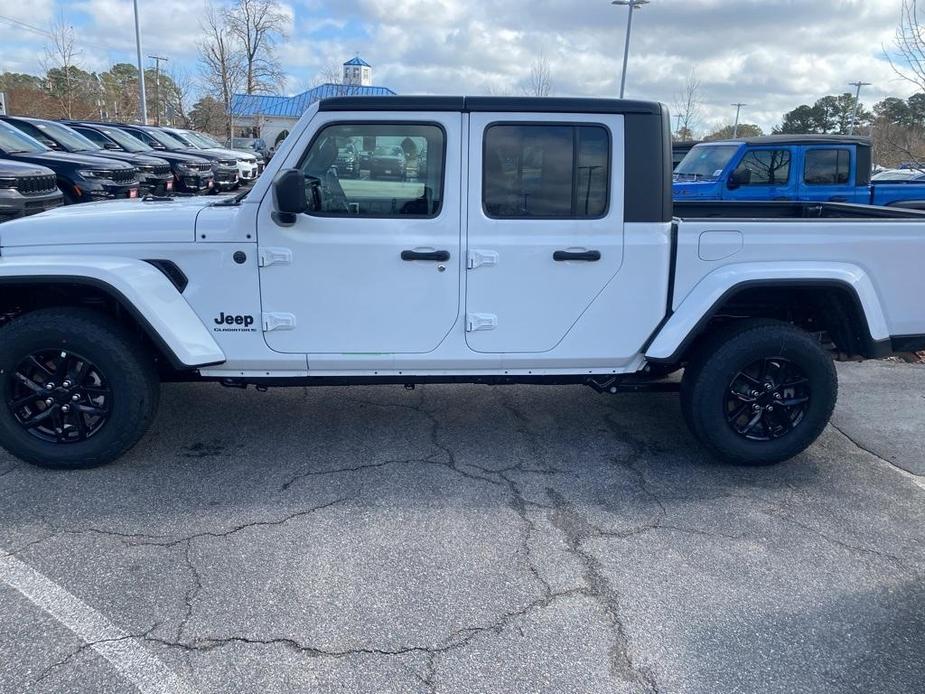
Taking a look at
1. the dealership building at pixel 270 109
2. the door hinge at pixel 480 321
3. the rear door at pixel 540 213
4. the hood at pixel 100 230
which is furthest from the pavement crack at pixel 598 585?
the dealership building at pixel 270 109

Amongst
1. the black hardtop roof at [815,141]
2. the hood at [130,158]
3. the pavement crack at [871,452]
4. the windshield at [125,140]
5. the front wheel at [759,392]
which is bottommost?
the pavement crack at [871,452]

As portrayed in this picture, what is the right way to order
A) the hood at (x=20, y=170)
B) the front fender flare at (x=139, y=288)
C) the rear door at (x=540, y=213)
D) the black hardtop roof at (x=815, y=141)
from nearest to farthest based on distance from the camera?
the front fender flare at (x=139, y=288), the rear door at (x=540, y=213), the hood at (x=20, y=170), the black hardtop roof at (x=815, y=141)

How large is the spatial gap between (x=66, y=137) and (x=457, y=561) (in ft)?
43.2

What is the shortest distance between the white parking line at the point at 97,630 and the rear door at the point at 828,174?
11.0m

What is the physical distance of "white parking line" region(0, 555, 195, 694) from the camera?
248 cm

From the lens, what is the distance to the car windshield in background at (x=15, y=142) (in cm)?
1058

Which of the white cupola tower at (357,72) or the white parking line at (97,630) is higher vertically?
the white cupola tower at (357,72)

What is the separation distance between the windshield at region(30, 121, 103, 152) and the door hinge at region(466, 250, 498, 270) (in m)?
11.5

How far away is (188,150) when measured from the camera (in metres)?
19.1

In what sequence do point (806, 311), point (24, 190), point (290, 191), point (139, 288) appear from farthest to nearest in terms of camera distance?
point (24, 190), point (806, 311), point (139, 288), point (290, 191)

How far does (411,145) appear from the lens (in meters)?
3.82

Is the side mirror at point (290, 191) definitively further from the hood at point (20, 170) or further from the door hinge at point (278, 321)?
the hood at point (20, 170)

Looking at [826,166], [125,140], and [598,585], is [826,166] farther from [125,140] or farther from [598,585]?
[125,140]

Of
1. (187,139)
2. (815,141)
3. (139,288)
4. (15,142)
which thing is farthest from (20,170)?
(187,139)
